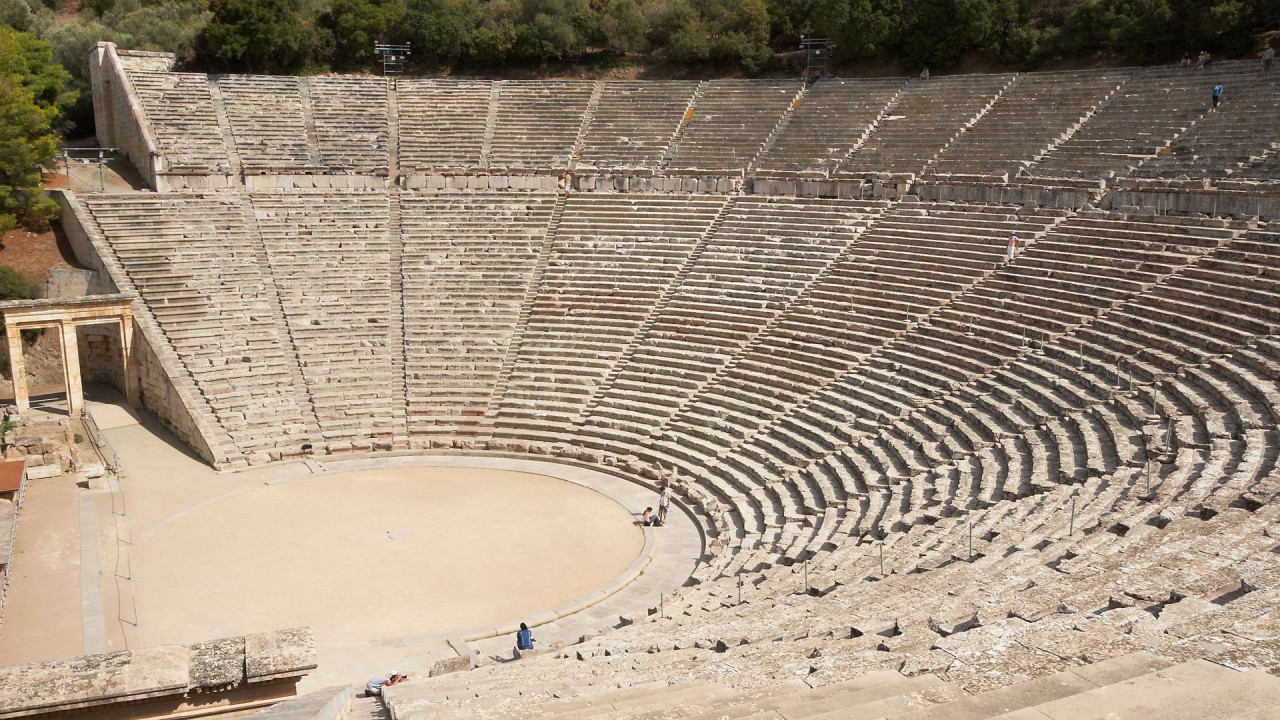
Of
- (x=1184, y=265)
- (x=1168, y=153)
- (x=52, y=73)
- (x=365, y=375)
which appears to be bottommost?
(x=365, y=375)

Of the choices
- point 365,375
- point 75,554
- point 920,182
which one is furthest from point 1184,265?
point 75,554

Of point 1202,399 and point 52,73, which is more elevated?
point 52,73

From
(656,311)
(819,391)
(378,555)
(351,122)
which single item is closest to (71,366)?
(378,555)

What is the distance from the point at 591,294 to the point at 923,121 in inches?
460

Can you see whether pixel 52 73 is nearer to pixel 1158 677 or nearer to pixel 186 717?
pixel 186 717

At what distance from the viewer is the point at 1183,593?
812cm

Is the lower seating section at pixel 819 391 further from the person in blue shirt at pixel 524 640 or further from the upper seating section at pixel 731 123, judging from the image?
the upper seating section at pixel 731 123

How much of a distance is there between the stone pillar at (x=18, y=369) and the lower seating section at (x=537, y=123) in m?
13.9

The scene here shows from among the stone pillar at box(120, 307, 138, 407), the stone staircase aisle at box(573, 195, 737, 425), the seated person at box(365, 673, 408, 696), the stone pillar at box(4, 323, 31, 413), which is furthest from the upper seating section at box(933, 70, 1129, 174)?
the stone pillar at box(4, 323, 31, 413)

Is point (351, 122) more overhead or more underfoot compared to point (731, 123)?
more underfoot

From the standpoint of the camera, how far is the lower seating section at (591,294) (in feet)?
75.7

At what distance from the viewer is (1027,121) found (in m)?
27.7

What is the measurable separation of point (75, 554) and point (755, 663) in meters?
13.3

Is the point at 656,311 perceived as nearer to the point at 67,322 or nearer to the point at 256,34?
the point at 67,322
